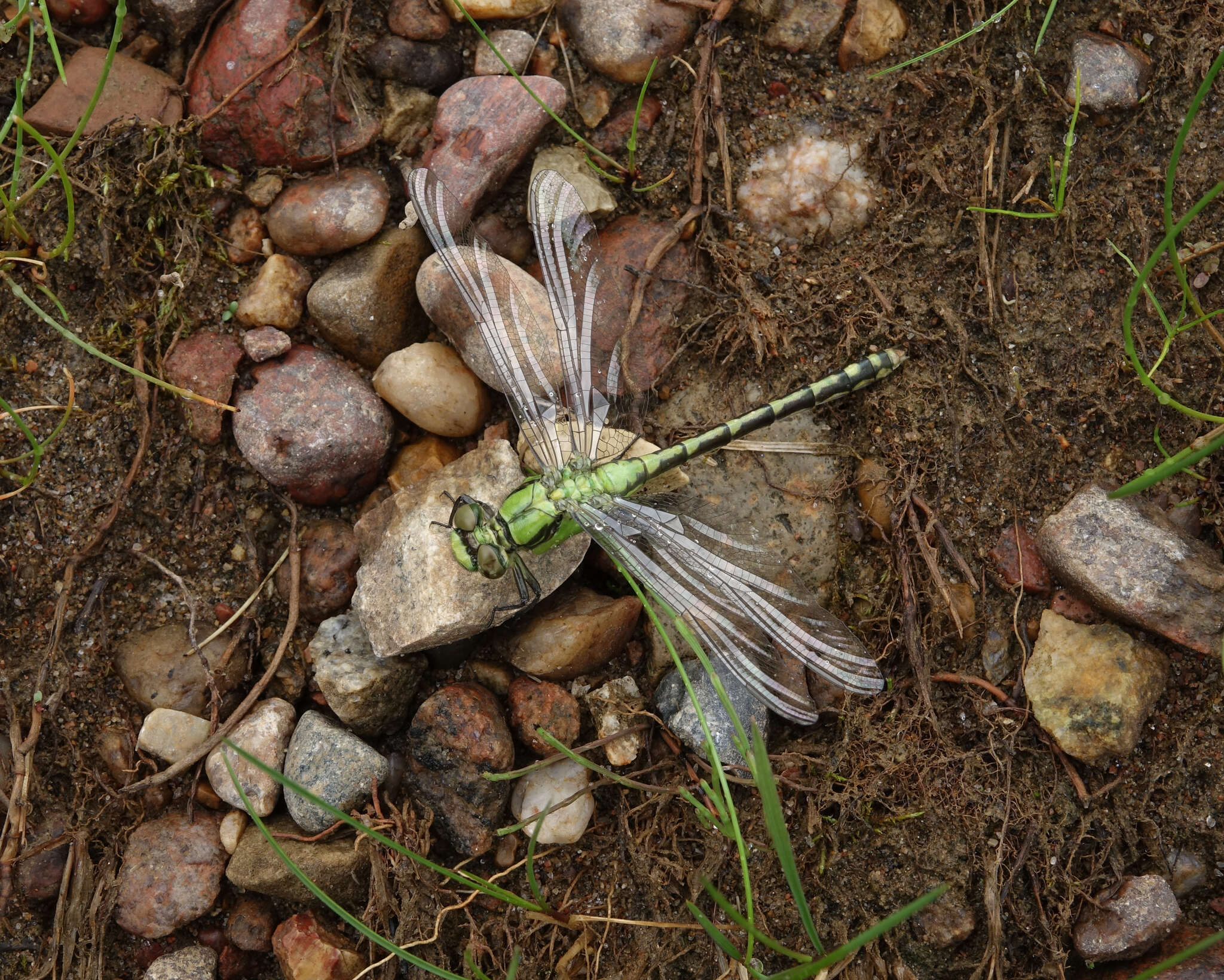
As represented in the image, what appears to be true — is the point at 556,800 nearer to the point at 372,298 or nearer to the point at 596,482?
the point at 596,482

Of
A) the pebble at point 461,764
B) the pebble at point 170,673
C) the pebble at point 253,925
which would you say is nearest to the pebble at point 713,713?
the pebble at point 461,764

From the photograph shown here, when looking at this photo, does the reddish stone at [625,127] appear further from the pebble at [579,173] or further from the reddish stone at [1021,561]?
the reddish stone at [1021,561]

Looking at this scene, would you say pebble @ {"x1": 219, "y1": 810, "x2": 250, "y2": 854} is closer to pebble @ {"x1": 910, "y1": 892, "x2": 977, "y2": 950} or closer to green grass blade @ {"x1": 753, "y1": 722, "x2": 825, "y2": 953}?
green grass blade @ {"x1": 753, "y1": 722, "x2": 825, "y2": 953}

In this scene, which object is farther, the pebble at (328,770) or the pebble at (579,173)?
the pebble at (579,173)

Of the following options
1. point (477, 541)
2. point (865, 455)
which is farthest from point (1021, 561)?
point (477, 541)

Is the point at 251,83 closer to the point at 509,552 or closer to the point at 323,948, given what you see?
the point at 509,552

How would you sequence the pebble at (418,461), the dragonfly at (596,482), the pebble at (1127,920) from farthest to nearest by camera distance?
the pebble at (418,461) < the dragonfly at (596,482) < the pebble at (1127,920)

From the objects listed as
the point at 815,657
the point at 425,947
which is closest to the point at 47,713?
the point at 425,947
